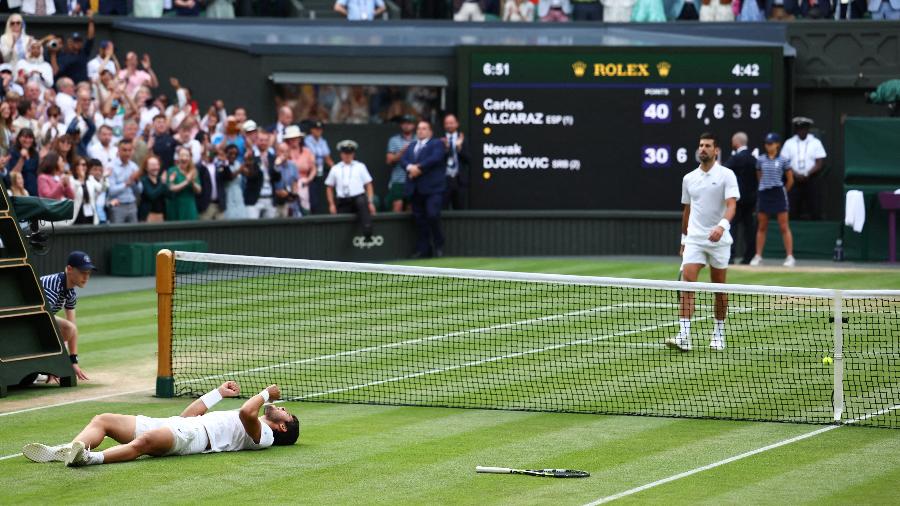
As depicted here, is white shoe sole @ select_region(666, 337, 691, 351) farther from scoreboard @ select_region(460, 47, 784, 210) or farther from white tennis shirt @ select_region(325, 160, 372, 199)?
scoreboard @ select_region(460, 47, 784, 210)

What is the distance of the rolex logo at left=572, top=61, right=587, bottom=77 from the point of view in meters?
29.0

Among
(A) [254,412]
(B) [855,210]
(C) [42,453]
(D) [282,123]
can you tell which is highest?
(D) [282,123]

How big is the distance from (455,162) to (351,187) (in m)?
2.19

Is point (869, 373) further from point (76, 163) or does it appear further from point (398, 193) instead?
point (398, 193)

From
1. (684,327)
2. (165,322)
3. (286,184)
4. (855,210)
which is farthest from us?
(855,210)

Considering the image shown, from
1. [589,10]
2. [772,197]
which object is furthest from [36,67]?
[772,197]

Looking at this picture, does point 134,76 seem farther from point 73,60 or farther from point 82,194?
point 82,194

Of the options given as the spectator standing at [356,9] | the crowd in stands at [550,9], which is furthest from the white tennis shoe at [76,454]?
the spectator standing at [356,9]

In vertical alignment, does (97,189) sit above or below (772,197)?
above

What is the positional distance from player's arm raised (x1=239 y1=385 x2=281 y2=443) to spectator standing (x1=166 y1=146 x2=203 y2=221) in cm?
1388

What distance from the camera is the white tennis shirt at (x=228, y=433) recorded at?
12047 mm

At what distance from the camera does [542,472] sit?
11.2 m

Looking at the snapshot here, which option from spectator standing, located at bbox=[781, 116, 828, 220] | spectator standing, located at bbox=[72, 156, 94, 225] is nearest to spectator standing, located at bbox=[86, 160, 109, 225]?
spectator standing, located at bbox=[72, 156, 94, 225]

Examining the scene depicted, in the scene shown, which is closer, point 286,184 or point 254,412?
point 254,412
